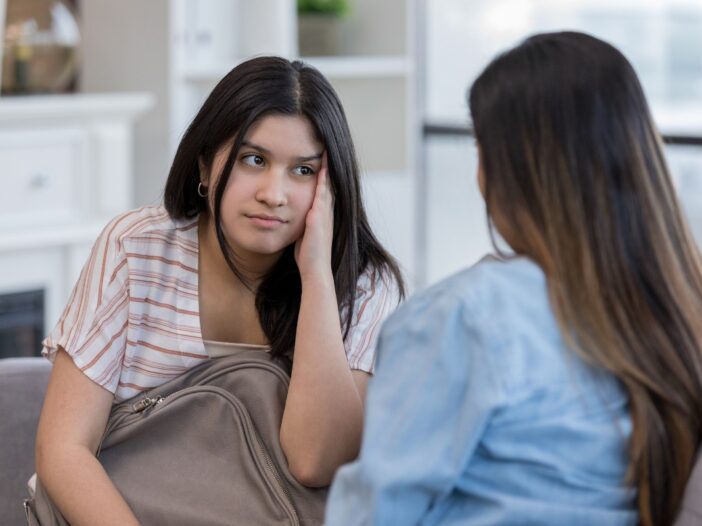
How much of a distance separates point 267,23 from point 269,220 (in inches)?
71.9

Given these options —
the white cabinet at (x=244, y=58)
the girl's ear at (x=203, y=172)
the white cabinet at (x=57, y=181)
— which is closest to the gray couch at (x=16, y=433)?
the girl's ear at (x=203, y=172)

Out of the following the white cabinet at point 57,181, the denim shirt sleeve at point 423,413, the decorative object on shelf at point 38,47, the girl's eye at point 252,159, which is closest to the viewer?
the denim shirt sleeve at point 423,413

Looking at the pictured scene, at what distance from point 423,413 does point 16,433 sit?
73cm

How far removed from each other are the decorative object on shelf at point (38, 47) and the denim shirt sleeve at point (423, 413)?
2140 mm

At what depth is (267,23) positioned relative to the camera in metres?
3.09

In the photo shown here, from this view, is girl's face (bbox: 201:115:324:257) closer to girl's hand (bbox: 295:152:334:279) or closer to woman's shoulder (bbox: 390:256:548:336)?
girl's hand (bbox: 295:152:334:279)

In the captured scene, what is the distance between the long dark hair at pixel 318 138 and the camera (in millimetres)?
1353

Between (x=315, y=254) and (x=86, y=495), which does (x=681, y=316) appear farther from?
(x=86, y=495)

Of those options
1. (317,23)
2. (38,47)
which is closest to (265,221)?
(38,47)

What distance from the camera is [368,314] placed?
1.40m

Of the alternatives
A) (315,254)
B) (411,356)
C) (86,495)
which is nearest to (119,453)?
(86,495)

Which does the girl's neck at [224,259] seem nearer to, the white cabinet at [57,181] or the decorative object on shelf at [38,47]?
the white cabinet at [57,181]

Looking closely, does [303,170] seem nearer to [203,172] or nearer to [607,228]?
[203,172]

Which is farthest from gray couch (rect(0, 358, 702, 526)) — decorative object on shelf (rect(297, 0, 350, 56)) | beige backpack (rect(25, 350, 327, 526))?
decorative object on shelf (rect(297, 0, 350, 56))
